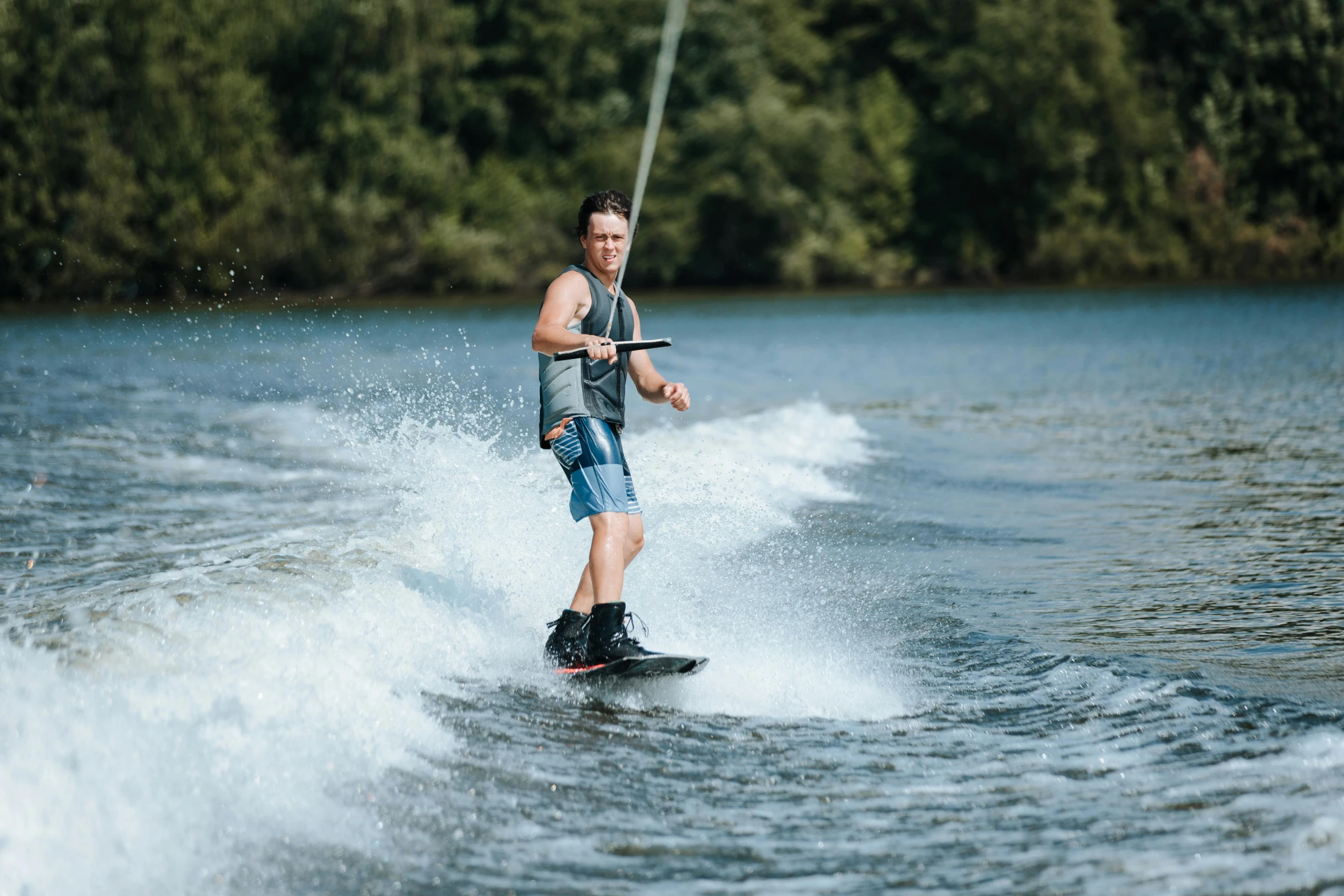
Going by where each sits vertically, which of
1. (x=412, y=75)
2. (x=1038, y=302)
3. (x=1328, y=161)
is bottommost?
(x=1038, y=302)

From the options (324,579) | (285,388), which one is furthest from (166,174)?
(324,579)

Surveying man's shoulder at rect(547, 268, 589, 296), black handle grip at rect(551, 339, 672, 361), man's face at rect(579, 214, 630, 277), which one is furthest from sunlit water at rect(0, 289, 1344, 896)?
man's face at rect(579, 214, 630, 277)

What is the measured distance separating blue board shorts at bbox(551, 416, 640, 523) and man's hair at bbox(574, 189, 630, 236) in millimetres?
789

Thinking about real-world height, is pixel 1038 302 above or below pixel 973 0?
below

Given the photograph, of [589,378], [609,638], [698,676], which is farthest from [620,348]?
[698,676]

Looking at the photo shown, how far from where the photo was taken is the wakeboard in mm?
5656

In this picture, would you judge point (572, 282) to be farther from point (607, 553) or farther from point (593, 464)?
point (607, 553)

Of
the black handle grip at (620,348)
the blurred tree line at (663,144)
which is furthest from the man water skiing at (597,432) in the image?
the blurred tree line at (663,144)

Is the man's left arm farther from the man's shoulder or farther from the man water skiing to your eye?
the man's shoulder

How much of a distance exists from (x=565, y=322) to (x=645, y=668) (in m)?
1.39

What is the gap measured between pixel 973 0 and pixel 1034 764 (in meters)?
54.7

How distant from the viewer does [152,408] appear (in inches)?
706

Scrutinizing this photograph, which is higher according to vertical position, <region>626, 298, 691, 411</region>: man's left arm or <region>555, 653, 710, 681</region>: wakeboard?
<region>626, 298, 691, 411</region>: man's left arm

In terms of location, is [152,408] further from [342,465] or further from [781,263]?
→ [781,263]
